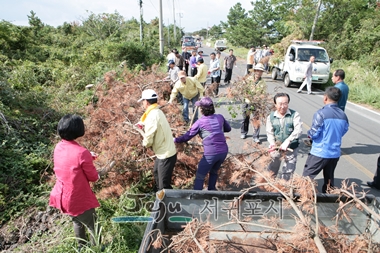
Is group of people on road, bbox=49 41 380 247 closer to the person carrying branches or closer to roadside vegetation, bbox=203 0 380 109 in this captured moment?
the person carrying branches

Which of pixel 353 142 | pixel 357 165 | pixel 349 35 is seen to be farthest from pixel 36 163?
pixel 349 35

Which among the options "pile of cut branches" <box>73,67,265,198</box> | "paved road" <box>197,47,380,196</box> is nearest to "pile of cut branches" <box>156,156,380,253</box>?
"pile of cut branches" <box>73,67,265,198</box>

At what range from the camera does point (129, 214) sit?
134 inches

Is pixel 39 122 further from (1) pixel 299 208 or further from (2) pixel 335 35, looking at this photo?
(2) pixel 335 35

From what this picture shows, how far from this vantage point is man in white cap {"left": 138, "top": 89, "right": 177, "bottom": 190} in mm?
3100

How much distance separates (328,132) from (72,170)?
316 cm

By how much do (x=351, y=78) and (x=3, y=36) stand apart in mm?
17202

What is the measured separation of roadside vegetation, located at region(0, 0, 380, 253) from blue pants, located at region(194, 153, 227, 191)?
958 mm

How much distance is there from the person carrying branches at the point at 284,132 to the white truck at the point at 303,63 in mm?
9394

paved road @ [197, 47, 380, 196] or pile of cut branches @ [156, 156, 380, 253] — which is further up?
pile of cut branches @ [156, 156, 380, 253]

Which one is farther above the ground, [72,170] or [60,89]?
[72,170]

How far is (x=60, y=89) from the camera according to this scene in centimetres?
897

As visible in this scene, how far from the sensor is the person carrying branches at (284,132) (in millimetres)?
3375

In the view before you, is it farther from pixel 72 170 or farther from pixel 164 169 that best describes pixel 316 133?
pixel 72 170
